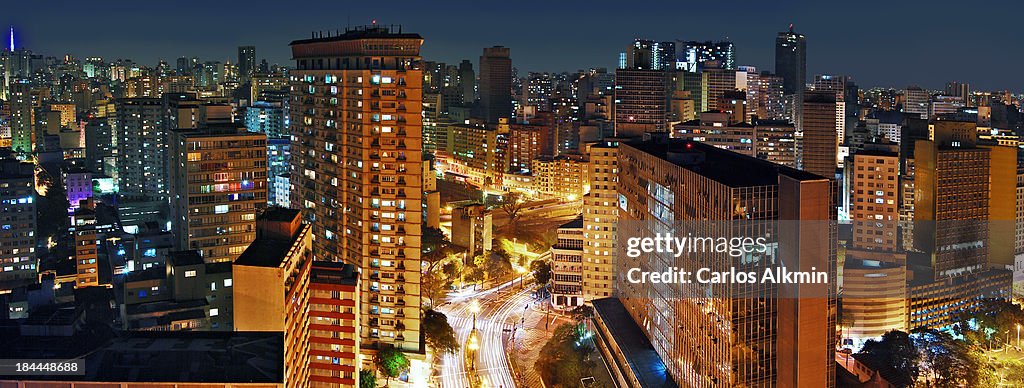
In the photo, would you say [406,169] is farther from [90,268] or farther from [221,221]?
[90,268]

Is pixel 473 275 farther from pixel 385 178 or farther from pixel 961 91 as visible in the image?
pixel 961 91

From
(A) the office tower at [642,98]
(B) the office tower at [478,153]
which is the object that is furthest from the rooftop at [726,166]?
(B) the office tower at [478,153]

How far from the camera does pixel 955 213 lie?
20.1 metres

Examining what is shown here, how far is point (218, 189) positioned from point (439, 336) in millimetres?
5004

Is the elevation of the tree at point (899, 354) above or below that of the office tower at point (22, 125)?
below

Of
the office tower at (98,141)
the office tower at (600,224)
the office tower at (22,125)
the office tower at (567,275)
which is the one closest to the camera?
the office tower at (600,224)

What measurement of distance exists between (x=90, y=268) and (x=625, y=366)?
1104cm

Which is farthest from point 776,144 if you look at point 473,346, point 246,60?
point 246,60

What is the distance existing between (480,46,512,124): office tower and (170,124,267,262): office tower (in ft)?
88.8

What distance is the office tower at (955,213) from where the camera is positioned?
1908 cm

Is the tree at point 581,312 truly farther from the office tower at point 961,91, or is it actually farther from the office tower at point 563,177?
the office tower at point 961,91

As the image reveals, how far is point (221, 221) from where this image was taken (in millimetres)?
17047

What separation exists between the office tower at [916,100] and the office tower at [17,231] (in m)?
34.4

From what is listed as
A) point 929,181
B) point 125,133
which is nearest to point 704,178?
point 929,181
